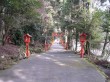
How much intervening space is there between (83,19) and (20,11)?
7.88 m

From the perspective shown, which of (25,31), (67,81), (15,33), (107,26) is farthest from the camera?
(25,31)

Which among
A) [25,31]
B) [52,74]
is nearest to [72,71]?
[52,74]

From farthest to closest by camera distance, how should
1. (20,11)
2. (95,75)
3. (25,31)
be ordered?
(25,31), (20,11), (95,75)

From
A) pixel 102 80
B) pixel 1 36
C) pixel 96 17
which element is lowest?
pixel 102 80

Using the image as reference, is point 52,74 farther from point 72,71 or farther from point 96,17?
point 96,17

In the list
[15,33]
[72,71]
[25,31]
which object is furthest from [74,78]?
[25,31]

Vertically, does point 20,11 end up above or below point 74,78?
above

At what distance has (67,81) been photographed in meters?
8.52

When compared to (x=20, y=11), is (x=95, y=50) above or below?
below

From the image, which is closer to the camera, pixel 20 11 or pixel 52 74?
pixel 52 74

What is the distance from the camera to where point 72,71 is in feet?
33.7

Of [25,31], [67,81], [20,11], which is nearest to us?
[67,81]

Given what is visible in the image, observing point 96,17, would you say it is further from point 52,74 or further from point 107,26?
point 52,74

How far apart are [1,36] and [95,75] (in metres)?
10.9
